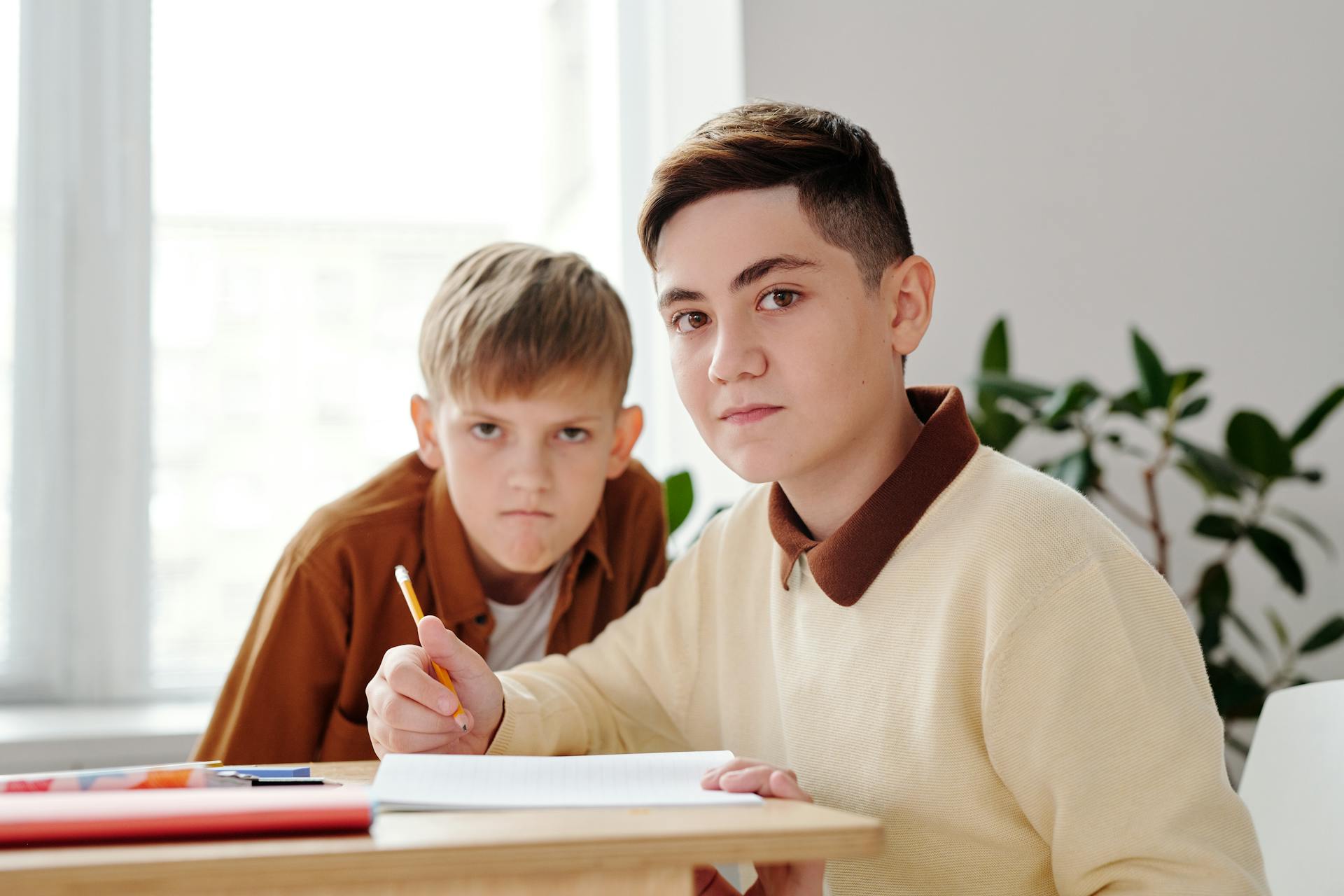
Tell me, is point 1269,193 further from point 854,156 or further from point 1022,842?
point 1022,842

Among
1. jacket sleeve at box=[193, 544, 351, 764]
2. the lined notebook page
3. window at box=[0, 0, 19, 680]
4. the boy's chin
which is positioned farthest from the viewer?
window at box=[0, 0, 19, 680]

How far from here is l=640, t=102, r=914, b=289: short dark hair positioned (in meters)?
0.92

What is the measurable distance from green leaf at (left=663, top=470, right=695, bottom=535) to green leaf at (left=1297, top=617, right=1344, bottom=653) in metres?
0.97

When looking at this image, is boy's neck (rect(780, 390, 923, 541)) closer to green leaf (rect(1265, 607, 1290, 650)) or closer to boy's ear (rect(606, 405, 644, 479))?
boy's ear (rect(606, 405, 644, 479))

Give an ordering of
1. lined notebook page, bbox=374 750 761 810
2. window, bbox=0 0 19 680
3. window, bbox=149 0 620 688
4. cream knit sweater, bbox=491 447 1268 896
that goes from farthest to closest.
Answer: window, bbox=149 0 620 688 < window, bbox=0 0 19 680 < cream knit sweater, bbox=491 447 1268 896 < lined notebook page, bbox=374 750 761 810

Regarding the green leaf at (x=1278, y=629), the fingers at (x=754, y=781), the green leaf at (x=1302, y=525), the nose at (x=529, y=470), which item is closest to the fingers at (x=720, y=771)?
the fingers at (x=754, y=781)

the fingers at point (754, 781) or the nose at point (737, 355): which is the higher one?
the nose at point (737, 355)

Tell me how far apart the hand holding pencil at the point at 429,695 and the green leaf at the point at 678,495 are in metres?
0.74

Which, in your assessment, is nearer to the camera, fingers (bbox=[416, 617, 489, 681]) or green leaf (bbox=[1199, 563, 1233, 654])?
fingers (bbox=[416, 617, 489, 681])

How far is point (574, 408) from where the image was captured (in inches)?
49.4

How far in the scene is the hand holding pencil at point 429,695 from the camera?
0.82m

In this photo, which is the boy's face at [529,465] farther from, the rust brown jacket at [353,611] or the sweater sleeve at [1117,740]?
the sweater sleeve at [1117,740]

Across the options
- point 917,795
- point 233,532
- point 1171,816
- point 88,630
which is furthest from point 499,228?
point 1171,816

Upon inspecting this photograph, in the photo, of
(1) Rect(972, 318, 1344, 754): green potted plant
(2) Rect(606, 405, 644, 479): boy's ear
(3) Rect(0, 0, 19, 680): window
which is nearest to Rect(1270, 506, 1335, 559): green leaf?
(1) Rect(972, 318, 1344, 754): green potted plant
